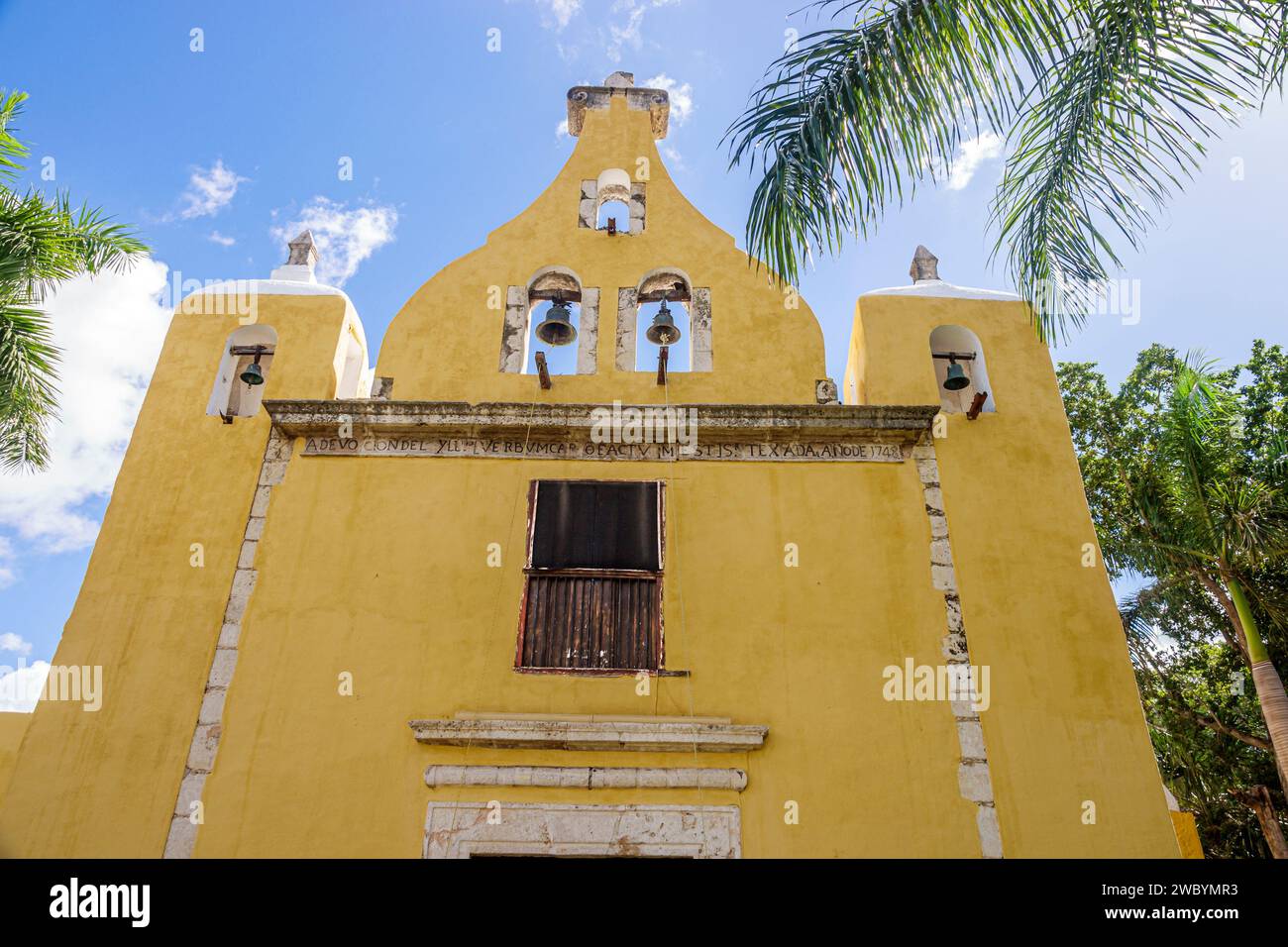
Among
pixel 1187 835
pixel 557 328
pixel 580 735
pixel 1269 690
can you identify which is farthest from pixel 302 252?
pixel 1269 690

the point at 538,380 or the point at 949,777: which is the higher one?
the point at 538,380

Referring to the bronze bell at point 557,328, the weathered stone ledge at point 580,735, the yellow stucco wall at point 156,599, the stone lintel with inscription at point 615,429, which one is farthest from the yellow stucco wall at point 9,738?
the bronze bell at point 557,328

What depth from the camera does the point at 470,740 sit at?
653 centimetres

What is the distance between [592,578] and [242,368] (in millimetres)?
4387

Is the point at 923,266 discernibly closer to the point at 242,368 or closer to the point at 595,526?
the point at 595,526

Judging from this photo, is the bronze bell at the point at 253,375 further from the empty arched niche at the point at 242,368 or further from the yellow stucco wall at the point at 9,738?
the yellow stucco wall at the point at 9,738

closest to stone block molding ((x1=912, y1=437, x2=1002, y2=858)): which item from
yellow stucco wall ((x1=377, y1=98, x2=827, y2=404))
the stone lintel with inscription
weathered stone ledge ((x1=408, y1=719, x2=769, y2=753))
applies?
the stone lintel with inscription

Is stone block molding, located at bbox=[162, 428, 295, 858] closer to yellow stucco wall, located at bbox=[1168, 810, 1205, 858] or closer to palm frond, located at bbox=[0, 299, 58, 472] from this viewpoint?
palm frond, located at bbox=[0, 299, 58, 472]

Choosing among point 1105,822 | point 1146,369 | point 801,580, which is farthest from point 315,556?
point 1146,369

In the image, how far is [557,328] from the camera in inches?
332

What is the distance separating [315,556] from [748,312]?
464 cm

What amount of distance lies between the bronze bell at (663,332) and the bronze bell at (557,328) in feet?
2.46

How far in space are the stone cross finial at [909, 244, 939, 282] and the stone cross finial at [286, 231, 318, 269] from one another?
6481 mm

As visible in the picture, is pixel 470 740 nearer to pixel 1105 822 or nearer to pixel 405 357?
pixel 405 357
